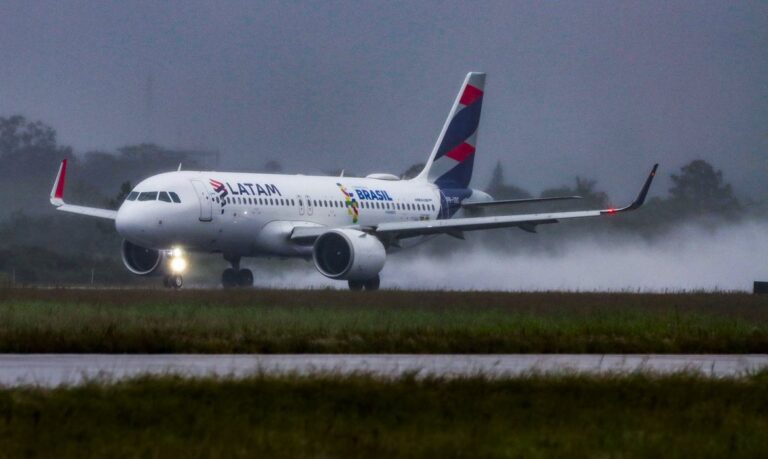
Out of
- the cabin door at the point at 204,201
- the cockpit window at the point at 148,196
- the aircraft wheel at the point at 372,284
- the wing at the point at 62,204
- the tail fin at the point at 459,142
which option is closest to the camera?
the cockpit window at the point at 148,196

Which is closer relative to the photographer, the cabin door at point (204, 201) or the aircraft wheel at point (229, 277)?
the cabin door at point (204, 201)

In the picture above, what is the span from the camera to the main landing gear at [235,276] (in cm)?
5225

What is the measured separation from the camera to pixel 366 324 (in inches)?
1119

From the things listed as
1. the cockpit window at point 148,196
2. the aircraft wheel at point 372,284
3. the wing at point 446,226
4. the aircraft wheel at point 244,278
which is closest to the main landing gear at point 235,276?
the aircraft wheel at point 244,278

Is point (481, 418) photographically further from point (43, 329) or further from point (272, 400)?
point (43, 329)

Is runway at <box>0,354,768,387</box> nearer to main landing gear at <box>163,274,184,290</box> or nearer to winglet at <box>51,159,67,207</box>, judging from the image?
main landing gear at <box>163,274,184,290</box>

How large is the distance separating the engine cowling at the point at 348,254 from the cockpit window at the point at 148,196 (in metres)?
5.44

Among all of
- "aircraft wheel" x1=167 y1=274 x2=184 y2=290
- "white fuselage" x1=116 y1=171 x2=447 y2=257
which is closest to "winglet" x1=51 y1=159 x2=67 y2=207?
"white fuselage" x1=116 y1=171 x2=447 y2=257

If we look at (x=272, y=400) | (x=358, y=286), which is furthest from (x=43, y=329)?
(x=358, y=286)

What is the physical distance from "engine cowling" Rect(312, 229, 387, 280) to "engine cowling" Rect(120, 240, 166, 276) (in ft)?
17.3

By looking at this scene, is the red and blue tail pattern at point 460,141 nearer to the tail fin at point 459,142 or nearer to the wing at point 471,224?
the tail fin at point 459,142

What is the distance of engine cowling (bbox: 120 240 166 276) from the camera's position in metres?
51.2

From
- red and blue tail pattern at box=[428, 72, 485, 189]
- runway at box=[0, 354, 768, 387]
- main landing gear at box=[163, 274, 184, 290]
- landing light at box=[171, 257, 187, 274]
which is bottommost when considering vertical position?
main landing gear at box=[163, 274, 184, 290]

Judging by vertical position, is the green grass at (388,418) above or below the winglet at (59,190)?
below
